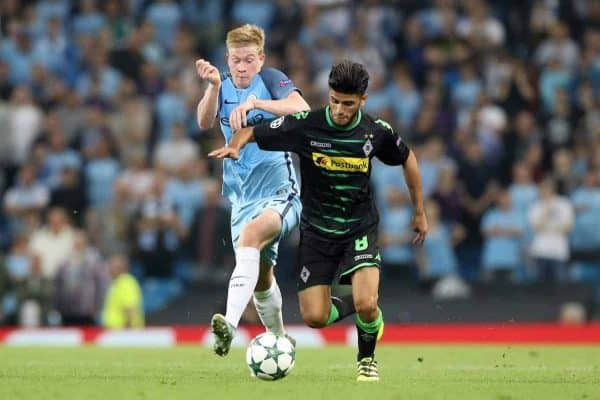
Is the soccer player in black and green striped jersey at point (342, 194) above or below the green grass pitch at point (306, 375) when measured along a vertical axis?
above

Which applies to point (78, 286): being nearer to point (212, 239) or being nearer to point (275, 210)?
point (212, 239)

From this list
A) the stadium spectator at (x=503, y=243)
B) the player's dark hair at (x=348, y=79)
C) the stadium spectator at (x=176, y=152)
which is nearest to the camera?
the player's dark hair at (x=348, y=79)

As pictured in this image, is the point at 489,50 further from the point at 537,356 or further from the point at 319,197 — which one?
the point at 319,197

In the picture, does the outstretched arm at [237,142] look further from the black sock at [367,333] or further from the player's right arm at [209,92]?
the black sock at [367,333]

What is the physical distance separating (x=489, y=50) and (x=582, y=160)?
2522mm

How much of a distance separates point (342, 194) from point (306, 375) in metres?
1.55

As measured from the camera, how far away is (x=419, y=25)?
810 inches

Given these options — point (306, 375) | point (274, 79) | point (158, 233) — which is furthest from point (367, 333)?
point (158, 233)

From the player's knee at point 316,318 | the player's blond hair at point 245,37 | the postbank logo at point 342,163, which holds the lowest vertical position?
the player's knee at point 316,318

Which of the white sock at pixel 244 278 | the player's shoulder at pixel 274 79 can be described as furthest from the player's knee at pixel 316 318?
the player's shoulder at pixel 274 79

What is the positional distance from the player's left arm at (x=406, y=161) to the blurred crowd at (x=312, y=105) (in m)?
8.16

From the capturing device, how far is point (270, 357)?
30.9ft

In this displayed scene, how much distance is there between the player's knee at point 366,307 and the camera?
9555mm

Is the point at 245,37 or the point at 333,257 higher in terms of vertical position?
the point at 245,37
